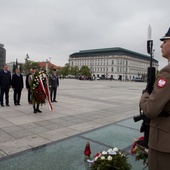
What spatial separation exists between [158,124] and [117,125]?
4.97 metres

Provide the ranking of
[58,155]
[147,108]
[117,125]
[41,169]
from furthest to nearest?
[117,125] < [58,155] < [41,169] < [147,108]

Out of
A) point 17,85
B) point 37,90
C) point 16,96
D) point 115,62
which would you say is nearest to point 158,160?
point 37,90

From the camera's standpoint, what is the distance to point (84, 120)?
725cm

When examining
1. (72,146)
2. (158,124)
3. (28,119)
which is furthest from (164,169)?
(28,119)

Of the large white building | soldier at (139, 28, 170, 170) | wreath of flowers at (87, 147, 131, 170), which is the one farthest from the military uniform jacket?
the large white building

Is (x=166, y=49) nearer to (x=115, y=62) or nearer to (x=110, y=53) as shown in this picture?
(x=115, y=62)

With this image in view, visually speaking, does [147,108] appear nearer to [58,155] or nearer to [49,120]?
[58,155]

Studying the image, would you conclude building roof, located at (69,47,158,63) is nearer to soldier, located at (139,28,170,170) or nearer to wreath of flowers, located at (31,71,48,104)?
wreath of flowers, located at (31,71,48,104)

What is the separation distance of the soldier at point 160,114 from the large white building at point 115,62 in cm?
12408

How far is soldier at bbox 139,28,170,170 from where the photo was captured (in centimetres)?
169

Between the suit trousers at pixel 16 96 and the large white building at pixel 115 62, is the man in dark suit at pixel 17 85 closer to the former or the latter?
the suit trousers at pixel 16 96

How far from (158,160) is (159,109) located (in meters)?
0.53

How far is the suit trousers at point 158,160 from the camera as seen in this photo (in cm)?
183

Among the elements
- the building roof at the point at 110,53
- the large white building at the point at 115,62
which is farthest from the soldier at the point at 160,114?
the building roof at the point at 110,53
